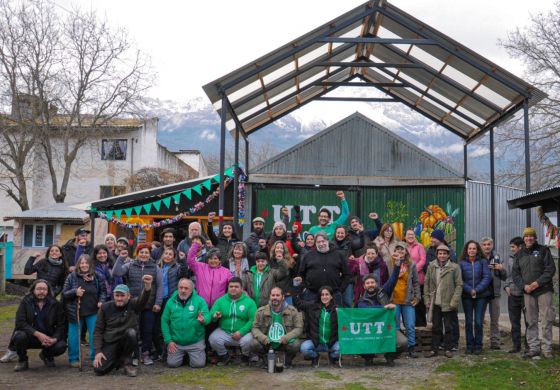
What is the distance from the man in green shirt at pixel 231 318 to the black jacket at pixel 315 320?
772mm

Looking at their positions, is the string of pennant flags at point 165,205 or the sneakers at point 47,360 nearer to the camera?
the sneakers at point 47,360

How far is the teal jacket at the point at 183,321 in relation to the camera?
880cm

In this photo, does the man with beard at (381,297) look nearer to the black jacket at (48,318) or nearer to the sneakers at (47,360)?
the black jacket at (48,318)

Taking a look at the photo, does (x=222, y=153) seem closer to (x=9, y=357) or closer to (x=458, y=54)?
(x=458, y=54)

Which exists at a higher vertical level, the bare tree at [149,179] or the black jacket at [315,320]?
the bare tree at [149,179]

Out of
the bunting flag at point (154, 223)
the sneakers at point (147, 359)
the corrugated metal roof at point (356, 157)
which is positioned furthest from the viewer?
the corrugated metal roof at point (356, 157)

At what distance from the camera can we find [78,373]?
8445 mm

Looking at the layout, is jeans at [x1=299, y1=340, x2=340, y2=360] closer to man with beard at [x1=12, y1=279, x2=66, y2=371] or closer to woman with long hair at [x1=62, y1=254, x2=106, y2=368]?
woman with long hair at [x1=62, y1=254, x2=106, y2=368]

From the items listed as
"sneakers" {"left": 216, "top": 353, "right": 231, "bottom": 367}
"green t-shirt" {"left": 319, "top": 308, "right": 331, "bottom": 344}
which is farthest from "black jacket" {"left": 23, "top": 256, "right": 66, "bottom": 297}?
"green t-shirt" {"left": 319, "top": 308, "right": 331, "bottom": 344}

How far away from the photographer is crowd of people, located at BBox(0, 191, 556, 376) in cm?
870

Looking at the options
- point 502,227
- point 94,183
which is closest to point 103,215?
point 502,227

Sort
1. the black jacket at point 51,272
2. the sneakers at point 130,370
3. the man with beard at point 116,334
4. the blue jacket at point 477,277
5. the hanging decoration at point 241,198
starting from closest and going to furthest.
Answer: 1. the sneakers at point 130,370
2. the man with beard at point 116,334
3. the blue jacket at point 477,277
4. the black jacket at point 51,272
5. the hanging decoration at point 241,198

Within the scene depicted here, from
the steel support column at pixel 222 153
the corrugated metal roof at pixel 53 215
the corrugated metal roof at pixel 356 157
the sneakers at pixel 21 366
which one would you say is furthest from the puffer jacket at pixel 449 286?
the corrugated metal roof at pixel 53 215

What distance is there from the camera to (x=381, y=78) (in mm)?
16406
